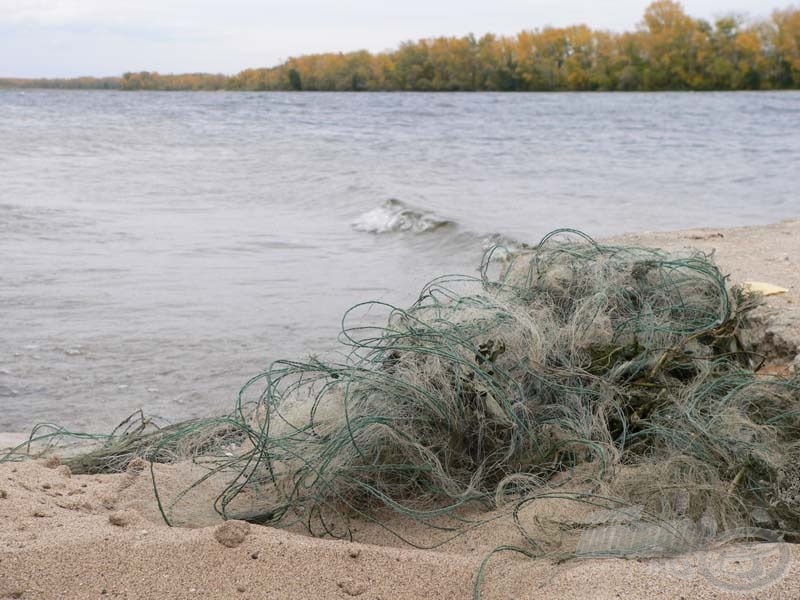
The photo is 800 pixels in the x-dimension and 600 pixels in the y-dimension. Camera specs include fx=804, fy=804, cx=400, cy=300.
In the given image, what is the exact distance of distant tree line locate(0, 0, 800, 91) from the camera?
188 feet

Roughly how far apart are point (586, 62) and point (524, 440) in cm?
6547

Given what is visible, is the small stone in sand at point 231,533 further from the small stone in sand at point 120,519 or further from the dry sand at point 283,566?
the small stone in sand at point 120,519

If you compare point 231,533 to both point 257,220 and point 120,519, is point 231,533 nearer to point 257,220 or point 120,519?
point 120,519

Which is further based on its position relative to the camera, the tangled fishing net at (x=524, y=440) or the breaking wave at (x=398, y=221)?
the breaking wave at (x=398, y=221)

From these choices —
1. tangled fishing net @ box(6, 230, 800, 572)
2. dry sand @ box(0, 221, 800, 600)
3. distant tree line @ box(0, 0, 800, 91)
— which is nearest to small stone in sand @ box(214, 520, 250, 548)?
dry sand @ box(0, 221, 800, 600)

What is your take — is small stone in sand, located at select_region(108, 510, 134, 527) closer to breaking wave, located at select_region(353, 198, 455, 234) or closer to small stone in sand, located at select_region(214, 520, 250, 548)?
small stone in sand, located at select_region(214, 520, 250, 548)

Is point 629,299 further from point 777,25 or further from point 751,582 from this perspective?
point 777,25

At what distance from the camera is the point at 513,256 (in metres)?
4.48

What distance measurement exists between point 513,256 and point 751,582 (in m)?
2.81

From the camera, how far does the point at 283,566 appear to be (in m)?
2.06

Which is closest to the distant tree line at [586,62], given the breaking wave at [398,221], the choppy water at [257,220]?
the choppy water at [257,220]

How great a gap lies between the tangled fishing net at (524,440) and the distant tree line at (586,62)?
60524 millimetres

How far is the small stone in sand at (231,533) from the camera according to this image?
215 centimetres

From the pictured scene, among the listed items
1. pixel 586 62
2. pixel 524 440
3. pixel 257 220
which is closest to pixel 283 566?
pixel 524 440
